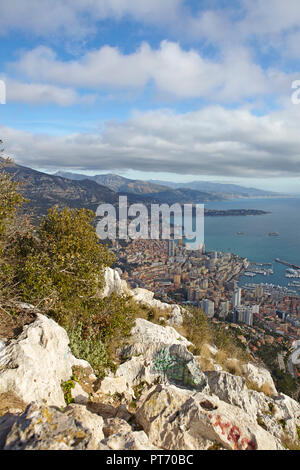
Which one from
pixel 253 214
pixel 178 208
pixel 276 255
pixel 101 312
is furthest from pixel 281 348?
pixel 253 214

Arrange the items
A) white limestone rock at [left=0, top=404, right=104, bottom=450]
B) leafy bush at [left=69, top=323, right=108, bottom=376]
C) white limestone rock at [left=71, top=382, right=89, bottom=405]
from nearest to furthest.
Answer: white limestone rock at [left=0, top=404, right=104, bottom=450] < white limestone rock at [left=71, top=382, right=89, bottom=405] < leafy bush at [left=69, top=323, right=108, bottom=376]

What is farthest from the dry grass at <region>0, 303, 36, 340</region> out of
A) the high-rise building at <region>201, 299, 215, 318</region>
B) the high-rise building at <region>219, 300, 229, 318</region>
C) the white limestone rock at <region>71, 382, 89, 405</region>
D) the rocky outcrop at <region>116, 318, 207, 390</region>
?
the high-rise building at <region>219, 300, 229, 318</region>

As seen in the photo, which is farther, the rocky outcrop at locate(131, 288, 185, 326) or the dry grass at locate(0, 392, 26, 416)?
the rocky outcrop at locate(131, 288, 185, 326)

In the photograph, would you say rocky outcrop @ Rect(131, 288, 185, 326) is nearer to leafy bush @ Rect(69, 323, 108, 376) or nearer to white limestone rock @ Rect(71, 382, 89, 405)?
leafy bush @ Rect(69, 323, 108, 376)

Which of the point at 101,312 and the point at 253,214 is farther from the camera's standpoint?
the point at 253,214

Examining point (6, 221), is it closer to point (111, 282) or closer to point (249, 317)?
point (111, 282)

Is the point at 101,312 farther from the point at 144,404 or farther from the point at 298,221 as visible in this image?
the point at 298,221

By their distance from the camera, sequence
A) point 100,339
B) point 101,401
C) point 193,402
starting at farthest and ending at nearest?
point 100,339 → point 101,401 → point 193,402
